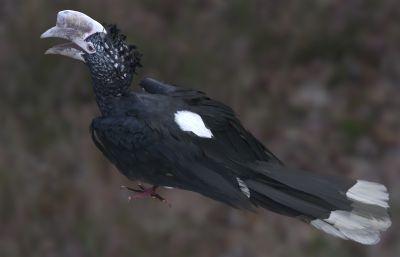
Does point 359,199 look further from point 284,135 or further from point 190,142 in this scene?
point 284,135

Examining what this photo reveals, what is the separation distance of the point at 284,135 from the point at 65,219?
5.48ft

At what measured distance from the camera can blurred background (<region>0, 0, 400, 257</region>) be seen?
19.2ft

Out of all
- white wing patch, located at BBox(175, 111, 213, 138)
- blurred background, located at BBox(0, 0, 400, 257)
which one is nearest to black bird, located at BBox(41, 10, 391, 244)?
white wing patch, located at BBox(175, 111, 213, 138)

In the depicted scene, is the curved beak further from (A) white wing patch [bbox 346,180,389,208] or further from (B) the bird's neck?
(A) white wing patch [bbox 346,180,389,208]

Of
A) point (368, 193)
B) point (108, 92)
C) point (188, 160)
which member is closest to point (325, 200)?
point (368, 193)

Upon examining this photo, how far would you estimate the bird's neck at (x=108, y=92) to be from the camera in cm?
238

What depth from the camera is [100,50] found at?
7.72ft

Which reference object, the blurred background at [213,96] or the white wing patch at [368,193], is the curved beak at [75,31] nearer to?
the white wing patch at [368,193]

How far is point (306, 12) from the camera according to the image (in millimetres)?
7191

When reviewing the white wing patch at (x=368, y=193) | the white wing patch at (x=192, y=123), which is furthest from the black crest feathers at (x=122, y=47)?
the white wing patch at (x=368, y=193)

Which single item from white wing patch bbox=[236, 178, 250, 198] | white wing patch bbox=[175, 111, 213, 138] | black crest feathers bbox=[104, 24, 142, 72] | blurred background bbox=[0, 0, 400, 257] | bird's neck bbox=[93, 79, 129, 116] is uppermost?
blurred background bbox=[0, 0, 400, 257]

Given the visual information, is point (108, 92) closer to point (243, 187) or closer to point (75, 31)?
point (75, 31)

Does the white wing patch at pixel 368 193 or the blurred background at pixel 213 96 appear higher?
the blurred background at pixel 213 96

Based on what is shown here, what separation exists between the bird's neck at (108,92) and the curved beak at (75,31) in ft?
0.24
